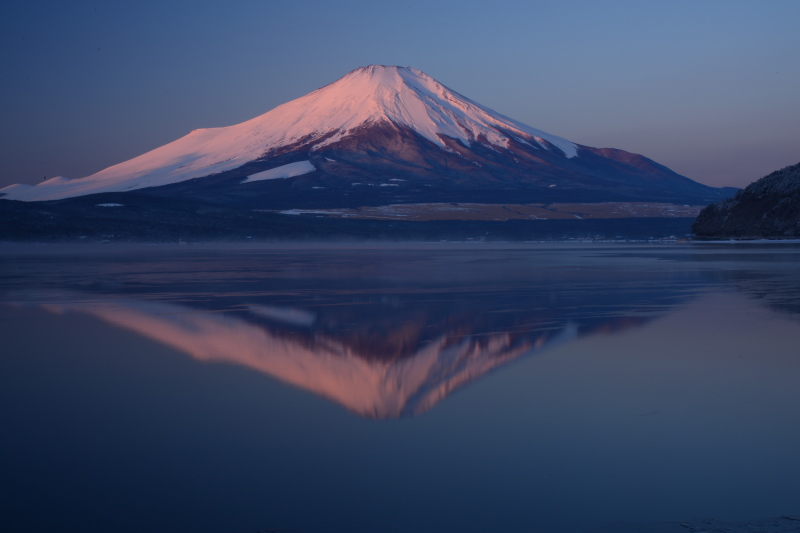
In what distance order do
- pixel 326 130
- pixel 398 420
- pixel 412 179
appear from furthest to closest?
1. pixel 326 130
2. pixel 412 179
3. pixel 398 420

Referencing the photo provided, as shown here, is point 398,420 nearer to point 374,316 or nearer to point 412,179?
point 374,316

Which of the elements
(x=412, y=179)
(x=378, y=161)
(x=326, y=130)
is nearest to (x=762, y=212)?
(x=412, y=179)

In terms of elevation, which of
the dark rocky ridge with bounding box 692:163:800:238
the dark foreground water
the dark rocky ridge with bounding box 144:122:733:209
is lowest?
the dark foreground water

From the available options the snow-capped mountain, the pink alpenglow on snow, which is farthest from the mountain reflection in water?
the pink alpenglow on snow

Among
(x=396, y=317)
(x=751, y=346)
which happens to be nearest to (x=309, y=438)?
(x=751, y=346)

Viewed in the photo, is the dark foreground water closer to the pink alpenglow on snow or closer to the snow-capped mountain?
the snow-capped mountain

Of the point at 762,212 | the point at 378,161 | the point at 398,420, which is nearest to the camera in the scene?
the point at 398,420

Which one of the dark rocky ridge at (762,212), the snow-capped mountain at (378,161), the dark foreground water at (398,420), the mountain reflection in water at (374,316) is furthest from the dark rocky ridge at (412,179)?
the dark foreground water at (398,420)

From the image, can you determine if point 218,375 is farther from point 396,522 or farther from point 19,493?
point 396,522
